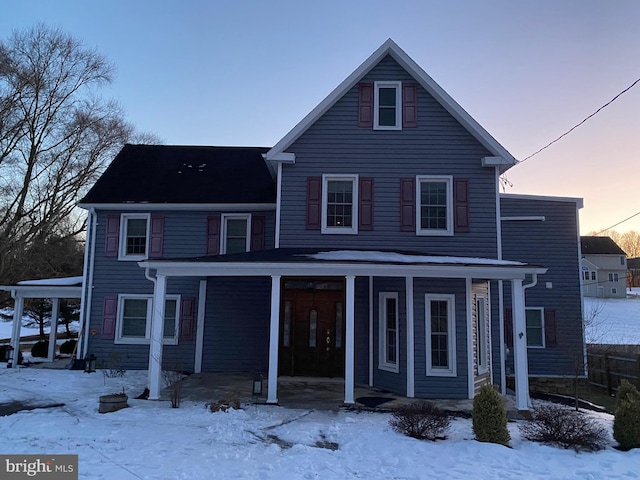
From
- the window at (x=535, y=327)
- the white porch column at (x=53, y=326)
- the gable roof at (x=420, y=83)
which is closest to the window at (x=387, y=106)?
the gable roof at (x=420, y=83)

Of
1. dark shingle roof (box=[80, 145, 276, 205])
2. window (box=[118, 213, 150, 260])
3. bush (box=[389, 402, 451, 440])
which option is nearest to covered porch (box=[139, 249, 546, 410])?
bush (box=[389, 402, 451, 440])

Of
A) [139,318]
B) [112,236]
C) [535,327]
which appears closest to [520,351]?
[535,327]

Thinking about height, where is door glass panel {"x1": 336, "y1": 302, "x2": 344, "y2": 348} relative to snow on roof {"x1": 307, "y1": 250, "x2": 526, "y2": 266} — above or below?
below

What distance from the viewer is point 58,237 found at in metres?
27.6

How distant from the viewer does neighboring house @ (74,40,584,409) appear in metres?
9.93

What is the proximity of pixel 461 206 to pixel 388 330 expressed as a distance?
12.4 feet

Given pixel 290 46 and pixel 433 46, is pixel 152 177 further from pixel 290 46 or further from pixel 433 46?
pixel 433 46

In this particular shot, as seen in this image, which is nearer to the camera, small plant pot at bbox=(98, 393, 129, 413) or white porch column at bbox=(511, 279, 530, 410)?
small plant pot at bbox=(98, 393, 129, 413)

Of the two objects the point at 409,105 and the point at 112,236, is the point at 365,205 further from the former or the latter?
the point at 112,236

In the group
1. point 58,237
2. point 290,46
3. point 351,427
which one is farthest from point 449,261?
point 58,237

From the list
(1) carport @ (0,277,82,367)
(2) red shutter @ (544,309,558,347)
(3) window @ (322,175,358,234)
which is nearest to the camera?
(3) window @ (322,175,358,234)

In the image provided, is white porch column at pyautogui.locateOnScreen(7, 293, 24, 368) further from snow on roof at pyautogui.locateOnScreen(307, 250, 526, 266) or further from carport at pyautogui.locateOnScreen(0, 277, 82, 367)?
snow on roof at pyautogui.locateOnScreen(307, 250, 526, 266)

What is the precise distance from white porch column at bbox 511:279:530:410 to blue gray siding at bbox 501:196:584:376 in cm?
528

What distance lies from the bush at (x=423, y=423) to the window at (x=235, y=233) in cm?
809
